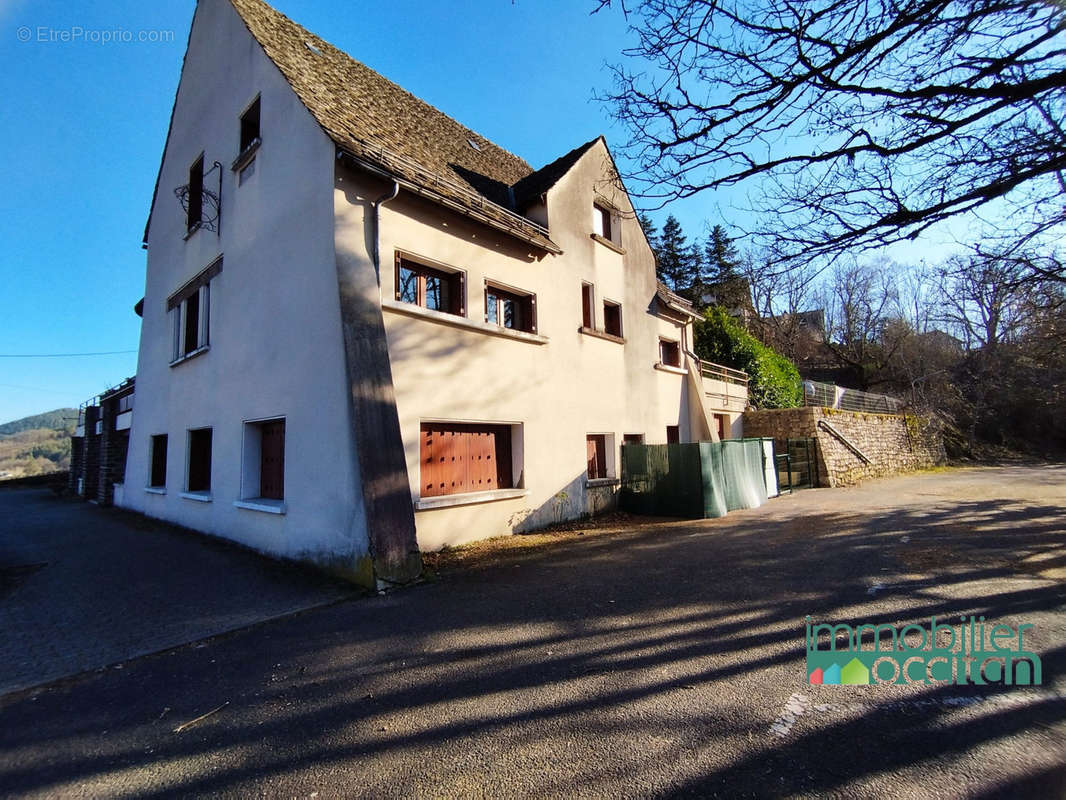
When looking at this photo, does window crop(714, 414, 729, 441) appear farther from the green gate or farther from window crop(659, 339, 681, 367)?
the green gate

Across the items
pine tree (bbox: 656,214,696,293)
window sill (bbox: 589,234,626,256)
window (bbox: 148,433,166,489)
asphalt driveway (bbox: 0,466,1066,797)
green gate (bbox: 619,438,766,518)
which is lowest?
asphalt driveway (bbox: 0,466,1066,797)

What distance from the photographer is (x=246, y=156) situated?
30.0 ft

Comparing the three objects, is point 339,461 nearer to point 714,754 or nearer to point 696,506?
point 714,754

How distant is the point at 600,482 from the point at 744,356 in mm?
11982

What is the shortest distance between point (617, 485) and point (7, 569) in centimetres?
1115

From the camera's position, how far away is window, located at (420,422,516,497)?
26.0 ft

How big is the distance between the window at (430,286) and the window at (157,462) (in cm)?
861

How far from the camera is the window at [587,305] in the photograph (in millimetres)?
11805

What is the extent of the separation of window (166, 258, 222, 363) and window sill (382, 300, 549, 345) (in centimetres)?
521

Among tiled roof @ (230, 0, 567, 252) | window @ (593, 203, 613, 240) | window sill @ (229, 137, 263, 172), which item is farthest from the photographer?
window @ (593, 203, 613, 240)

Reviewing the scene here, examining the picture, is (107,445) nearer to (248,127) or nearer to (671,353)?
(248,127)

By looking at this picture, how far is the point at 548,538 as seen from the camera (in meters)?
8.80

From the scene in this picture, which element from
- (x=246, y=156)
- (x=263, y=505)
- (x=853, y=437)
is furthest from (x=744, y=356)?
(x=263, y=505)

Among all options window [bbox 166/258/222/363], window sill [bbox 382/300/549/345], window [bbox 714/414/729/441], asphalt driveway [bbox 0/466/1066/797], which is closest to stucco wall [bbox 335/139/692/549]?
window sill [bbox 382/300/549/345]
